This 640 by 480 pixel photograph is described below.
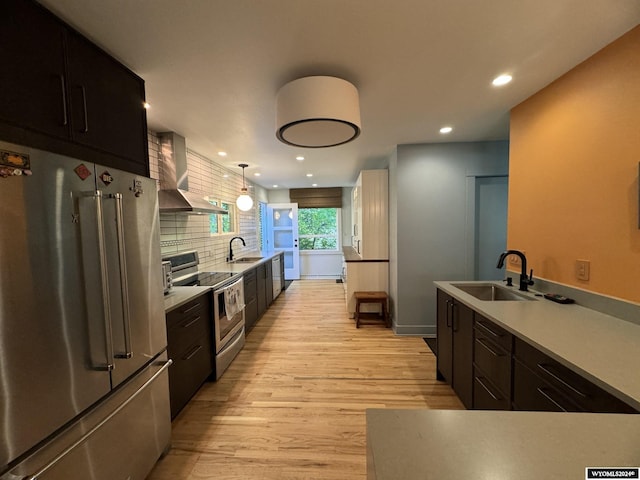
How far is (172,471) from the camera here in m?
1.64

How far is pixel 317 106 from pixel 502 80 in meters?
1.41

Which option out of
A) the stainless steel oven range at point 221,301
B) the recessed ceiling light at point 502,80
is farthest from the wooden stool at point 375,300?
the recessed ceiling light at point 502,80

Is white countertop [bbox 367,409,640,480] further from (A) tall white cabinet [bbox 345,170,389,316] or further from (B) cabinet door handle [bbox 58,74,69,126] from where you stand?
(A) tall white cabinet [bbox 345,170,389,316]

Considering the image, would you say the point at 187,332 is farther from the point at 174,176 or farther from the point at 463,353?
the point at 463,353

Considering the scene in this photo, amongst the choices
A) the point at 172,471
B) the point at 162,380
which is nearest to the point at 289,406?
the point at 172,471

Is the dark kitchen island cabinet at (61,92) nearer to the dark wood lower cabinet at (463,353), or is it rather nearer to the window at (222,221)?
the window at (222,221)

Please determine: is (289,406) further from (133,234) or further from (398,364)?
(133,234)

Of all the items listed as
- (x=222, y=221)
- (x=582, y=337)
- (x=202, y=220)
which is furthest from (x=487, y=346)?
(x=222, y=221)

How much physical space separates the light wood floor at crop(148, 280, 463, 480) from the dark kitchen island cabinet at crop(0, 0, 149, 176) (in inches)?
77.9

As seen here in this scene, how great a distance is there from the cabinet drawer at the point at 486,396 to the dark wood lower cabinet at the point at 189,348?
88.3 inches

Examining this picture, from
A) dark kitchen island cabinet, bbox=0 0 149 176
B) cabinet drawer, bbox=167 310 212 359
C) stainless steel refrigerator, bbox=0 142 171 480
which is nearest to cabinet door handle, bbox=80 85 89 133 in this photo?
dark kitchen island cabinet, bbox=0 0 149 176

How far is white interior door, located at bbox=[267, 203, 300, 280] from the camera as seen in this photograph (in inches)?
287

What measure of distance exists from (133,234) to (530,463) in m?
1.91

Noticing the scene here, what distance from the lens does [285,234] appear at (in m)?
7.45
